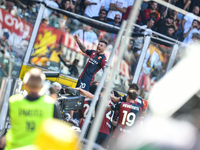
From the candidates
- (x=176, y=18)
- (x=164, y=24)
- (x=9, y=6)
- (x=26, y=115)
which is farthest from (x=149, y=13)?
(x=26, y=115)

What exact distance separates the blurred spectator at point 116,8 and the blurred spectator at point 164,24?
1152 millimetres

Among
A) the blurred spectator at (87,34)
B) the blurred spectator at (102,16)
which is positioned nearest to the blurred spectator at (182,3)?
the blurred spectator at (102,16)

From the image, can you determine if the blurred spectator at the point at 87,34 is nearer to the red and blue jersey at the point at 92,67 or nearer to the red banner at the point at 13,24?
the red and blue jersey at the point at 92,67

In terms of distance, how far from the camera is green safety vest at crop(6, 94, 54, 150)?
8.17 feet

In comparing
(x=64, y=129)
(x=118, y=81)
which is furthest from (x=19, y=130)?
(x=118, y=81)

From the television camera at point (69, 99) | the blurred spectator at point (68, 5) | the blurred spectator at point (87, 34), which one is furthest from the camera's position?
the blurred spectator at point (68, 5)

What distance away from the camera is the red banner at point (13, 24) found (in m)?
6.38

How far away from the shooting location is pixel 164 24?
344 inches

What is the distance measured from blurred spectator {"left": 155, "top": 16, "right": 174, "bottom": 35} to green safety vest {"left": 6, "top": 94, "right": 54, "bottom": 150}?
671 centimetres

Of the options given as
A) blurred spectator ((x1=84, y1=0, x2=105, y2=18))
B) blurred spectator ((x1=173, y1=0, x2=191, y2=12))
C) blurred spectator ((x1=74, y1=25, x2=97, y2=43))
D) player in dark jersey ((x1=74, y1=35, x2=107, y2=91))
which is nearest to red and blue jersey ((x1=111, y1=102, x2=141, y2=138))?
player in dark jersey ((x1=74, y1=35, x2=107, y2=91))

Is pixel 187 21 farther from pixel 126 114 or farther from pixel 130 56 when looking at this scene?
pixel 126 114

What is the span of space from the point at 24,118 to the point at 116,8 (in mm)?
6295

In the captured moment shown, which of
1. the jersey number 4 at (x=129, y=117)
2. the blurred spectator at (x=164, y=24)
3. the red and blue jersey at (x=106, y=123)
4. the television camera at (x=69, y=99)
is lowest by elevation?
the red and blue jersey at (x=106, y=123)

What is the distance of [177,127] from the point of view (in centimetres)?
249
